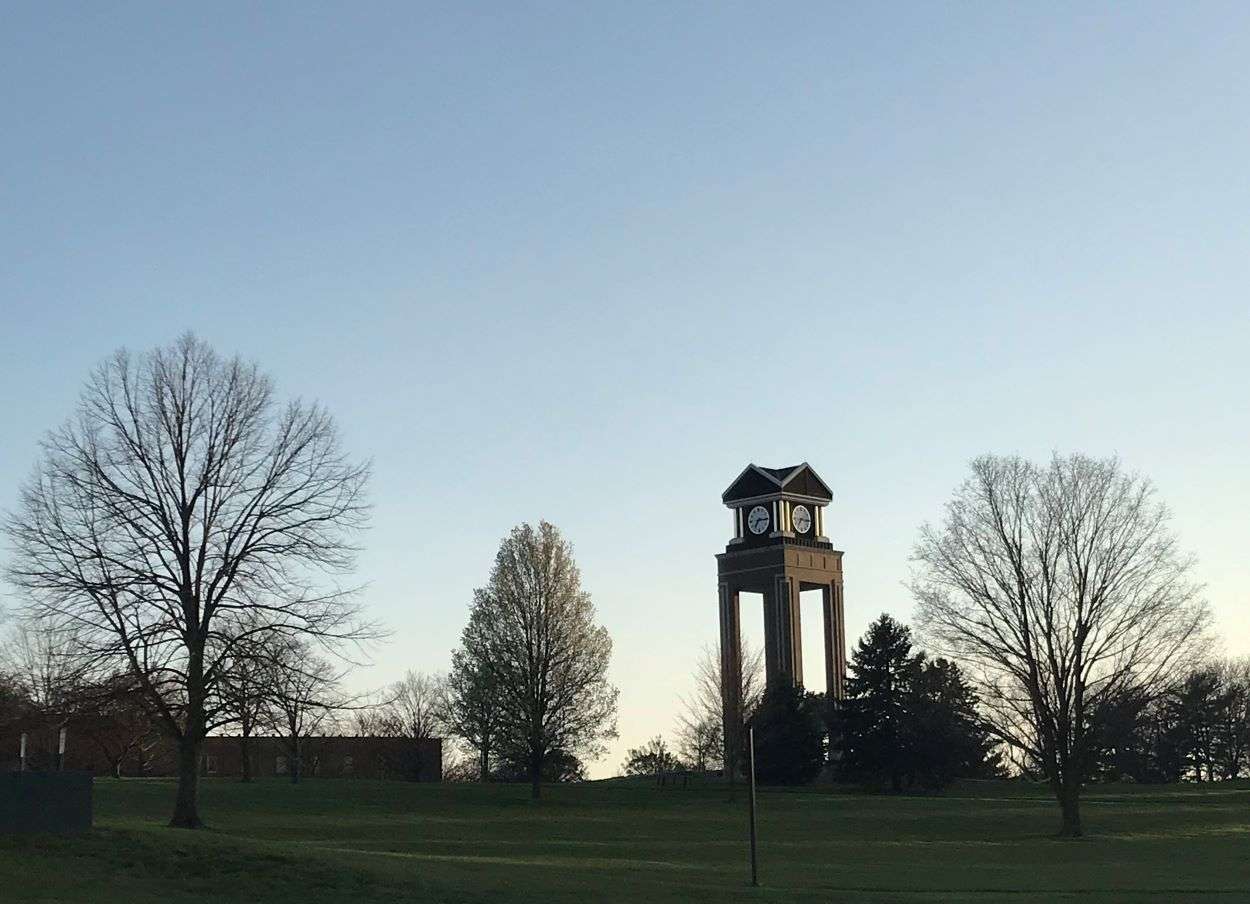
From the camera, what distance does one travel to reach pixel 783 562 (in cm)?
8875

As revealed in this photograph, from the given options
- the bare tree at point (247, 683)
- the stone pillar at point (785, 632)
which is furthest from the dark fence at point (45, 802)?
the stone pillar at point (785, 632)

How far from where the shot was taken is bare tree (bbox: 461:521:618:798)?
58.3 metres

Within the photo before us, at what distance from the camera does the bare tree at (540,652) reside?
58281mm

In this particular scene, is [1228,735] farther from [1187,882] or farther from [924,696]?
[1187,882]

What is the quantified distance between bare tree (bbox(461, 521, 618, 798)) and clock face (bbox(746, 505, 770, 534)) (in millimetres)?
32514

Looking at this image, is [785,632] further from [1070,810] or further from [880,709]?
[1070,810]

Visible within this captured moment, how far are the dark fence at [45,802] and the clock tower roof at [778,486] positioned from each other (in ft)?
220

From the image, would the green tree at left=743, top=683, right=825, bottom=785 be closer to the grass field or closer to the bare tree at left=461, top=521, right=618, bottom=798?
the grass field

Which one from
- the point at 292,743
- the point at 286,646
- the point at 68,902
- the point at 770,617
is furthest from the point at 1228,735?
the point at 68,902

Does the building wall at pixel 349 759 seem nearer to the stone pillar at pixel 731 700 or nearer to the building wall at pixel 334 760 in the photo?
the building wall at pixel 334 760

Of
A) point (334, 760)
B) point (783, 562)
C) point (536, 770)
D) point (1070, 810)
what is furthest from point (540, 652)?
point (334, 760)

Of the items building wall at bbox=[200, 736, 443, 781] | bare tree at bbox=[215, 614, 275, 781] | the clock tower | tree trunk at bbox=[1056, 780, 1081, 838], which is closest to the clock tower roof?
the clock tower

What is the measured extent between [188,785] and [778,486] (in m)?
60.5

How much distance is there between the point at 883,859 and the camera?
3516cm
